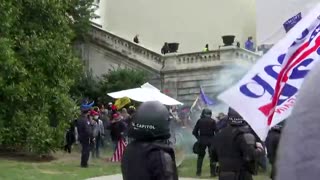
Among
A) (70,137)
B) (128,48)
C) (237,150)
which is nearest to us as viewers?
(237,150)

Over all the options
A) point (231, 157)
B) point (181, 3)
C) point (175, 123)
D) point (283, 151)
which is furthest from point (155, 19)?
point (283, 151)

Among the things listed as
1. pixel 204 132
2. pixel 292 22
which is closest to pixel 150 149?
pixel 292 22

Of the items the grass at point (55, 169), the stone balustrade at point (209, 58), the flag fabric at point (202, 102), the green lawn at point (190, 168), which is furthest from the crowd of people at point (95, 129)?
the stone balustrade at point (209, 58)

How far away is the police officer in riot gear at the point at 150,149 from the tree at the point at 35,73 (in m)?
14.7

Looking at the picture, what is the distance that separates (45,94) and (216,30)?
63.9 feet

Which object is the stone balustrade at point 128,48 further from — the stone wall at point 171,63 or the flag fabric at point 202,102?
the flag fabric at point 202,102

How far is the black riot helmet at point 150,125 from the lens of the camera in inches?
211

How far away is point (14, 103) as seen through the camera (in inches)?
827

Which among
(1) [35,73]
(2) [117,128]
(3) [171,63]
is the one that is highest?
(3) [171,63]

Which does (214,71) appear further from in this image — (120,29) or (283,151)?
(283,151)

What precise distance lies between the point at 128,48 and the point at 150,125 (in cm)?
2882

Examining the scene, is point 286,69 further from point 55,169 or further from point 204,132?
point 55,169

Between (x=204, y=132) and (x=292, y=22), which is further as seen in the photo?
(x=204, y=132)

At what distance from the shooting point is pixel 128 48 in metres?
34.1
